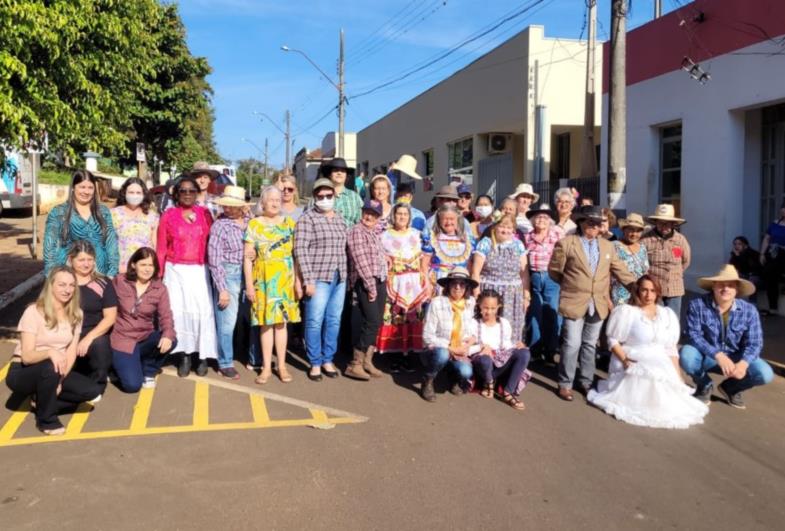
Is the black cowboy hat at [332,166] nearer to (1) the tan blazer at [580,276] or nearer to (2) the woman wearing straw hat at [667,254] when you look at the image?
(1) the tan blazer at [580,276]

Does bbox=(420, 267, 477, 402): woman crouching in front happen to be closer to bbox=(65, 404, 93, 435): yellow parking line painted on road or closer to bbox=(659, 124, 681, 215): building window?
bbox=(65, 404, 93, 435): yellow parking line painted on road

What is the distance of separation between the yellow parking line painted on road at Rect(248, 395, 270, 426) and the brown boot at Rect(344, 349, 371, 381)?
0.96m

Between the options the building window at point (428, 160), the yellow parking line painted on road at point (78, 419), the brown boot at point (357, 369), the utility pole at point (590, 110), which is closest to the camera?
the yellow parking line painted on road at point (78, 419)

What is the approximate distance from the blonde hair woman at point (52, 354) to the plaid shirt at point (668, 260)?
208 inches

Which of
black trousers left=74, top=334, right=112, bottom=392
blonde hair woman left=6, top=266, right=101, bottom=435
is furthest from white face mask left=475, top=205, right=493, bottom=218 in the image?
blonde hair woman left=6, top=266, right=101, bottom=435

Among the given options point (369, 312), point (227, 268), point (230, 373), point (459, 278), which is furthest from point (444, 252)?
point (230, 373)

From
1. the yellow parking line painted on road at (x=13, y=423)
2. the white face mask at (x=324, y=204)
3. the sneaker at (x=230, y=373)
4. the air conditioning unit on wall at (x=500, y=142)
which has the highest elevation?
the air conditioning unit on wall at (x=500, y=142)

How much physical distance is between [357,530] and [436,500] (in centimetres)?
57

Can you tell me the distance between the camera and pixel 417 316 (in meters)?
6.85

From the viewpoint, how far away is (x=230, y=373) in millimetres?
6539

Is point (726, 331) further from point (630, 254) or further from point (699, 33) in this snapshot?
point (699, 33)

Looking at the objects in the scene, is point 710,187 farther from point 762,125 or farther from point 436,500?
point 436,500

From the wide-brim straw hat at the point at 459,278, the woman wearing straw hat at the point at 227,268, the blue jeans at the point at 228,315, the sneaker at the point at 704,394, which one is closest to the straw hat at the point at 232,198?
the woman wearing straw hat at the point at 227,268

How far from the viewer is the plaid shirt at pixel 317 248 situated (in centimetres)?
627
